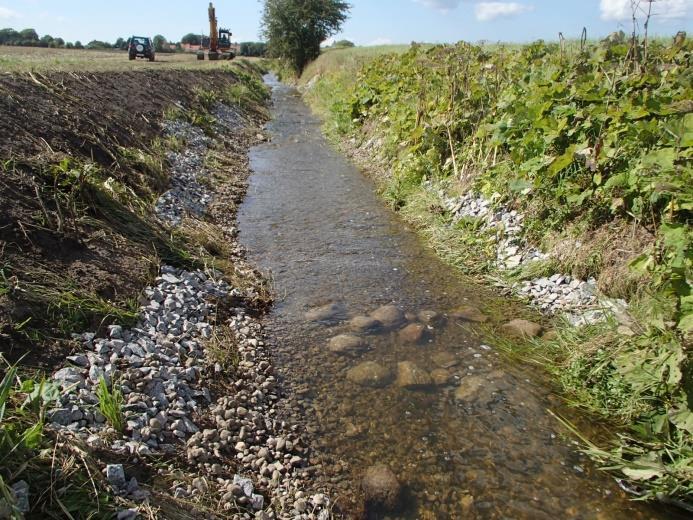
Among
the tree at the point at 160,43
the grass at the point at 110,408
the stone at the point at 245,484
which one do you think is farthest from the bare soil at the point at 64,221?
the tree at the point at 160,43

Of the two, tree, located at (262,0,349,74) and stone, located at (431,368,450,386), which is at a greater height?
tree, located at (262,0,349,74)

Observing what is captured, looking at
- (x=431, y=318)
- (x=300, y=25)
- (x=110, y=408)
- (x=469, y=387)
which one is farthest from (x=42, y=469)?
(x=300, y=25)

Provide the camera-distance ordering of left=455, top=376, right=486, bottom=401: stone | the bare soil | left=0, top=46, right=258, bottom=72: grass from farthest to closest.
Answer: left=0, top=46, right=258, bottom=72: grass
left=455, top=376, right=486, bottom=401: stone
the bare soil

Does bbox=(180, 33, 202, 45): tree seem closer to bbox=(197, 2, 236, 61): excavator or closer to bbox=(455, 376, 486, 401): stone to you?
bbox=(197, 2, 236, 61): excavator

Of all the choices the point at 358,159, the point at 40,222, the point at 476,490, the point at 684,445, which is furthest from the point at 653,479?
the point at 358,159

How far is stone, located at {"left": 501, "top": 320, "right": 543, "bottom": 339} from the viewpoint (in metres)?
5.10

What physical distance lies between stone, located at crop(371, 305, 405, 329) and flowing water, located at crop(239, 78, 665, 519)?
13 cm

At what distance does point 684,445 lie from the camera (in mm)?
3297

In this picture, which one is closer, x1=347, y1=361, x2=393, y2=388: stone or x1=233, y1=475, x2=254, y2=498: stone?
x1=233, y1=475, x2=254, y2=498: stone

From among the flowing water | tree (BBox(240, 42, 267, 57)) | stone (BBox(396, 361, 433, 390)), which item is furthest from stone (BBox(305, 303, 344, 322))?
tree (BBox(240, 42, 267, 57))

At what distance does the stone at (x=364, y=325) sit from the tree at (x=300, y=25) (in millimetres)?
36157

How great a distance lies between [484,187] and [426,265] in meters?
1.59

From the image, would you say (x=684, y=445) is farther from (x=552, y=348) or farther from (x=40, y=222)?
(x=40, y=222)

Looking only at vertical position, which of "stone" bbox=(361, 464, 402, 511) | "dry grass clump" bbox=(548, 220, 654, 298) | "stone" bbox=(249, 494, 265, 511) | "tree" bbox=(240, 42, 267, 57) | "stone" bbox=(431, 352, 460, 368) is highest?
"tree" bbox=(240, 42, 267, 57)
